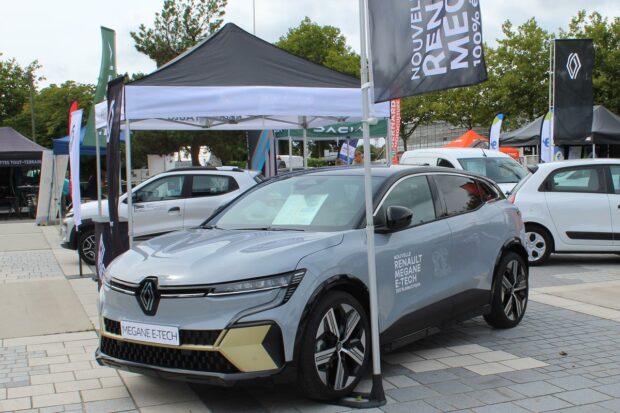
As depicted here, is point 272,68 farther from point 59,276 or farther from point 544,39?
point 544,39

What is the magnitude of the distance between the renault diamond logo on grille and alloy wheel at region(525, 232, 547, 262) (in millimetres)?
7793

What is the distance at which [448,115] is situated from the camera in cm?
4625

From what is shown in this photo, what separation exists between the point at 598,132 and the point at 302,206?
62.6 ft

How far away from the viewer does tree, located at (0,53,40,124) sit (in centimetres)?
4812

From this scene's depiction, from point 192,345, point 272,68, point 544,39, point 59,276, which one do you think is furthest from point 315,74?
point 544,39

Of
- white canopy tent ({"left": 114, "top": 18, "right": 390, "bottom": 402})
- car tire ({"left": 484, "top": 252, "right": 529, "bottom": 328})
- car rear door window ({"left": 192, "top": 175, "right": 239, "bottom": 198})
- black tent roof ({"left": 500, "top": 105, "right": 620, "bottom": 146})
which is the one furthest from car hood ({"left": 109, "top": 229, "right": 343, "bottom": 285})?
black tent roof ({"left": 500, "top": 105, "right": 620, "bottom": 146})

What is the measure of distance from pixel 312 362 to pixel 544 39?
40.2m

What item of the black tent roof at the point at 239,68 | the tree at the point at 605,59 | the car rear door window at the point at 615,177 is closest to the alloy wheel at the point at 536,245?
the car rear door window at the point at 615,177

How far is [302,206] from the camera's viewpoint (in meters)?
5.11

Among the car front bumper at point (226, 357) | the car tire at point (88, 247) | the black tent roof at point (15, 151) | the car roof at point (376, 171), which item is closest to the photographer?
the car front bumper at point (226, 357)

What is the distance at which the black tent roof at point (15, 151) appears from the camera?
79.7 feet

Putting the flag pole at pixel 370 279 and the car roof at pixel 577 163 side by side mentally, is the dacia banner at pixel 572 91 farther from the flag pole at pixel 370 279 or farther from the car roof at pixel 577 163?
the flag pole at pixel 370 279

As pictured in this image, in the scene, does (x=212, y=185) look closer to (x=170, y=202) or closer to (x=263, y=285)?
(x=170, y=202)

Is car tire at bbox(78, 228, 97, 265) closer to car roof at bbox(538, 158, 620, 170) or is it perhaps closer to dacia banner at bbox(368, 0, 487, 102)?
car roof at bbox(538, 158, 620, 170)
